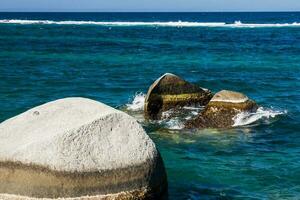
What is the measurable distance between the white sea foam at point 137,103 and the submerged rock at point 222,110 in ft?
10.8

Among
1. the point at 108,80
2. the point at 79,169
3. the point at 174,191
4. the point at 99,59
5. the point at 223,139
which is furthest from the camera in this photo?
the point at 99,59

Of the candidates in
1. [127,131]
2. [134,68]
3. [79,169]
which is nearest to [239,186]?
[127,131]

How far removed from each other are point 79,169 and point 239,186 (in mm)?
4294

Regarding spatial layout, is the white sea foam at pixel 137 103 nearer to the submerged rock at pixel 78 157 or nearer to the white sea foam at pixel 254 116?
the white sea foam at pixel 254 116

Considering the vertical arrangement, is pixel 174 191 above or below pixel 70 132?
below

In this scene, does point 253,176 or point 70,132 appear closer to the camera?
point 70,132

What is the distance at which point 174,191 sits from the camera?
10.7 m

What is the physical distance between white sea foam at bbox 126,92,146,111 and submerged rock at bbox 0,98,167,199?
35.3ft

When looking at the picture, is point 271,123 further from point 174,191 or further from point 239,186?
point 174,191

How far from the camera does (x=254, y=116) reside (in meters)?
17.6

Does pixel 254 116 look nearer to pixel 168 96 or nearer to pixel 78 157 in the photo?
pixel 168 96

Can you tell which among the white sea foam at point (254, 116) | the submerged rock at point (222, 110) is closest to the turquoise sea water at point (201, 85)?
the white sea foam at point (254, 116)

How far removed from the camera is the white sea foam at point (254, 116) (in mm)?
16781

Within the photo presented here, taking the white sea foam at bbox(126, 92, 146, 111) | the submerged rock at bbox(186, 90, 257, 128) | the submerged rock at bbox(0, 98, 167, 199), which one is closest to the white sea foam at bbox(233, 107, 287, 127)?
the submerged rock at bbox(186, 90, 257, 128)
